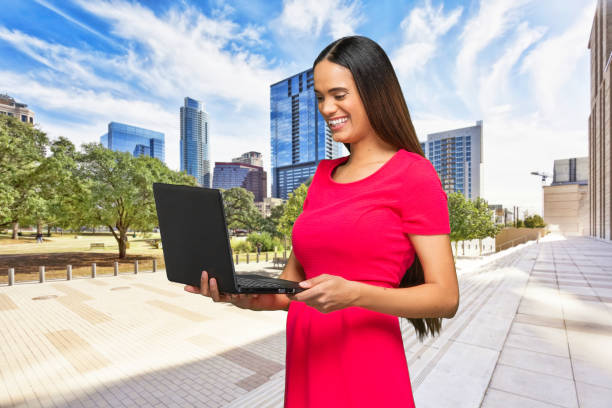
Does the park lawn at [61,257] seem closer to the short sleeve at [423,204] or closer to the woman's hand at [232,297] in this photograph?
the woman's hand at [232,297]

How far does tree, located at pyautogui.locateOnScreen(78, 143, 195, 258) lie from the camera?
18.9m

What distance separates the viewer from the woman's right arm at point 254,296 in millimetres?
1054

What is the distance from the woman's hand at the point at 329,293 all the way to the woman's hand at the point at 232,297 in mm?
306

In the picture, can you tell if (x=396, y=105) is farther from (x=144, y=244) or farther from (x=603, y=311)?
(x=144, y=244)

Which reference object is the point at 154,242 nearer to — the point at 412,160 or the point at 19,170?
the point at 19,170

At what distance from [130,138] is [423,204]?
21280 cm

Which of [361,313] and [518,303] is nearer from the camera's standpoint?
[361,313]

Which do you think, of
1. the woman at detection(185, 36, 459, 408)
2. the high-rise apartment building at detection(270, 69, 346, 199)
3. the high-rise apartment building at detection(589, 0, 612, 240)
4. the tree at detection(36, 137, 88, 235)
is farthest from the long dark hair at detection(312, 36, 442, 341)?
the high-rise apartment building at detection(270, 69, 346, 199)

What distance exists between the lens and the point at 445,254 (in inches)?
39.8

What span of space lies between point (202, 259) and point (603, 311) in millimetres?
9507

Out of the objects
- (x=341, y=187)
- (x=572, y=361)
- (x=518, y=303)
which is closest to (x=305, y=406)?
(x=341, y=187)

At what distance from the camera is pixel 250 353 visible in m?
6.51

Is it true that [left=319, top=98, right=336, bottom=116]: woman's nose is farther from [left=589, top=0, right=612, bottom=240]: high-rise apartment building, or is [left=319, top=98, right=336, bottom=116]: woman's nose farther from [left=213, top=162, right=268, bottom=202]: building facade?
[left=213, top=162, right=268, bottom=202]: building facade

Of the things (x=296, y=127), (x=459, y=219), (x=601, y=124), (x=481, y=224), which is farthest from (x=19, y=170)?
(x=296, y=127)
